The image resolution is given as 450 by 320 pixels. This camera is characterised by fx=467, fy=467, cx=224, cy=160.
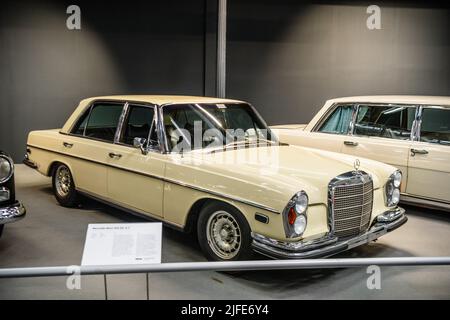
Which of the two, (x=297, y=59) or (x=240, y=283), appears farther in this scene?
(x=297, y=59)

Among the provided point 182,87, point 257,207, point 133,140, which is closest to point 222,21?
point 182,87

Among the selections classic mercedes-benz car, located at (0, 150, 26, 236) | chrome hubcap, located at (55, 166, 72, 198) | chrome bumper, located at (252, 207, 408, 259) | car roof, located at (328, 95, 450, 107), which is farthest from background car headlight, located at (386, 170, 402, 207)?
chrome hubcap, located at (55, 166, 72, 198)

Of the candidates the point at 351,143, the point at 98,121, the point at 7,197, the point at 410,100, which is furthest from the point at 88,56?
the point at 410,100

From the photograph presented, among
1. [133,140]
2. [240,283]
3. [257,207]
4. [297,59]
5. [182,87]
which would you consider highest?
[297,59]

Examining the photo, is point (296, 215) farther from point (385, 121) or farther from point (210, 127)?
point (385, 121)

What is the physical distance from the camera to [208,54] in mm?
8680

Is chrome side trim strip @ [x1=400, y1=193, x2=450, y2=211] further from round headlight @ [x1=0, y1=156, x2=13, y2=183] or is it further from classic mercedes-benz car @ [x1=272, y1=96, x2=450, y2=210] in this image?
round headlight @ [x1=0, y1=156, x2=13, y2=183]

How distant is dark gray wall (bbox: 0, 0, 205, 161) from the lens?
7.96m

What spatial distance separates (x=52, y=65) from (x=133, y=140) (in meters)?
4.29

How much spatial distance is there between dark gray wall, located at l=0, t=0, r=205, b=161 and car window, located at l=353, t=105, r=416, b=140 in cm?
376

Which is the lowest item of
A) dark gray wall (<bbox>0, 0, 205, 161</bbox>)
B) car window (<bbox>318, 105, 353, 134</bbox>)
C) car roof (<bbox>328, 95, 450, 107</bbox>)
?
car window (<bbox>318, 105, 353, 134</bbox>)

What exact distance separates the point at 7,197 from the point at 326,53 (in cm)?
682
